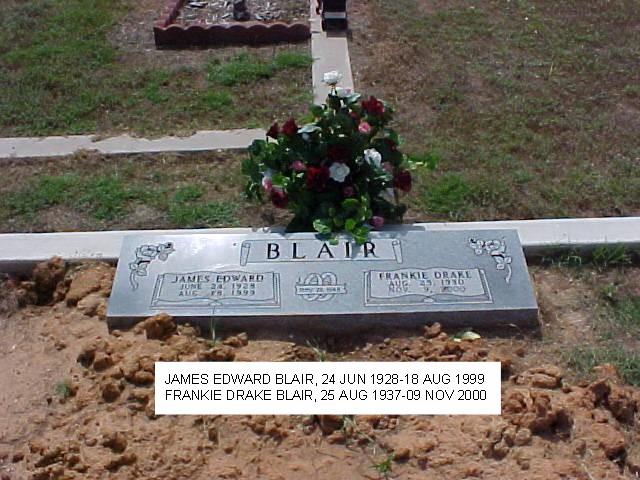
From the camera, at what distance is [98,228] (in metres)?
4.29

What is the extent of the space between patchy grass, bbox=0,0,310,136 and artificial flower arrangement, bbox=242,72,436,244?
1.45m

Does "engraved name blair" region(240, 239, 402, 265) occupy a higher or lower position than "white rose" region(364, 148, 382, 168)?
lower

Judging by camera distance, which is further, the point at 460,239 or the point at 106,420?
the point at 460,239

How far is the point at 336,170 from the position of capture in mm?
3879

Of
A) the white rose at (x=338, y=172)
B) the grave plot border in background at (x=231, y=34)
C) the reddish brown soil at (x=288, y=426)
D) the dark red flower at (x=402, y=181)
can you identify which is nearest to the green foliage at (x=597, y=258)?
the reddish brown soil at (x=288, y=426)

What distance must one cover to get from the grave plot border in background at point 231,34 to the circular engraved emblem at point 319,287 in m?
3.71

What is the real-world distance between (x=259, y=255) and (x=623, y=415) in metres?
1.69

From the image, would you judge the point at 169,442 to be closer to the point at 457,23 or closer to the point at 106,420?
the point at 106,420

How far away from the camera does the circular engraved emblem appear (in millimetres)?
3486

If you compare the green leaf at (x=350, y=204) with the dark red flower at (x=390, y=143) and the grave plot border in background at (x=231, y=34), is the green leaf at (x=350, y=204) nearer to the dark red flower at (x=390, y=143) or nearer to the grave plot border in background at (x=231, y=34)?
the dark red flower at (x=390, y=143)

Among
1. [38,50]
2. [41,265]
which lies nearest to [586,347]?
[41,265]

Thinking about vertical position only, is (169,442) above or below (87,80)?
above

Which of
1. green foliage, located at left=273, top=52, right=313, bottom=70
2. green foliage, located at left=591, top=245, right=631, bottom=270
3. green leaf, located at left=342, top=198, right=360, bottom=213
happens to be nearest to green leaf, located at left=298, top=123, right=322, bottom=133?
green leaf, located at left=342, top=198, right=360, bottom=213
